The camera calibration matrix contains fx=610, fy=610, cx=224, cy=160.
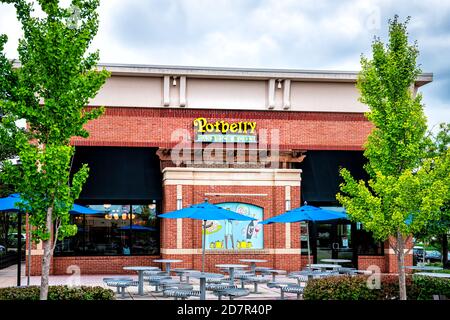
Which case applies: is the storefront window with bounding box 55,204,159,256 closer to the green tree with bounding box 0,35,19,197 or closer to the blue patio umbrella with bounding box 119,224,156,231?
the blue patio umbrella with bounding box 119,224,156,231

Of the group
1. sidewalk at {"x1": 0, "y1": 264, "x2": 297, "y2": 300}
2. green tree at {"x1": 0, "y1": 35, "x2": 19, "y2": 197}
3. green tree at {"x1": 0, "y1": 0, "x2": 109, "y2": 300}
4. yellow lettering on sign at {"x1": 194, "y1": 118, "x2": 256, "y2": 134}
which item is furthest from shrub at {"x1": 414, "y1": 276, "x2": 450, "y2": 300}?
yellow lettering on sign at {"x1": 194, "y1": 118, "x2": 256, "y2": 134}

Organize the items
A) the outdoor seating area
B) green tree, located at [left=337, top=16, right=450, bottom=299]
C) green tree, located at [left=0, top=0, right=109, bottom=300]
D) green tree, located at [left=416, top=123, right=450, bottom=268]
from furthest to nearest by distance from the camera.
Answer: green tree, located at [left=416, top=123, right=450, bottom=268] < the outdoor seating area < green tree, located at [left=337, top=16, right=450, bottom=299] < green tree, located at [left=0, top=0, right=109, bottom=300]

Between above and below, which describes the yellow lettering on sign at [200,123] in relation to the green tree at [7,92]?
above

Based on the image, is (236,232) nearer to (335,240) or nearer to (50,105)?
(335,240)

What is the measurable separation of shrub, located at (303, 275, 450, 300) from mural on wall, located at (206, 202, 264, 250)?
10.7 meters

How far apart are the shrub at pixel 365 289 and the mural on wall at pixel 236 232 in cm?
1067

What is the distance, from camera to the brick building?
88.9ft

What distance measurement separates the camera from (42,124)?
44.7ft

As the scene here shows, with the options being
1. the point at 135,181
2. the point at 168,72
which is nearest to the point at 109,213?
the point at 135,181

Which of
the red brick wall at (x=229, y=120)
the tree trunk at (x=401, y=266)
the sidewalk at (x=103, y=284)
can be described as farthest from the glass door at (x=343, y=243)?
the tree trunk at (x=401, y=266)

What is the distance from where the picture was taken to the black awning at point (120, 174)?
87.7ft

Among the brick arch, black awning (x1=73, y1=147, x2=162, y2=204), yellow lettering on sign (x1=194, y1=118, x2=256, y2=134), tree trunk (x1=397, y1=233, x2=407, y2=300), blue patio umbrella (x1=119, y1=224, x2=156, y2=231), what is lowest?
tree trunk (x1=397, y1=233, x2=407, y2=300)

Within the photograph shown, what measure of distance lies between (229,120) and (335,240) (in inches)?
301

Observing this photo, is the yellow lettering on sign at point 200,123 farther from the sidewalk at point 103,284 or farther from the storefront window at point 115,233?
the sidewalk at point 103,284
